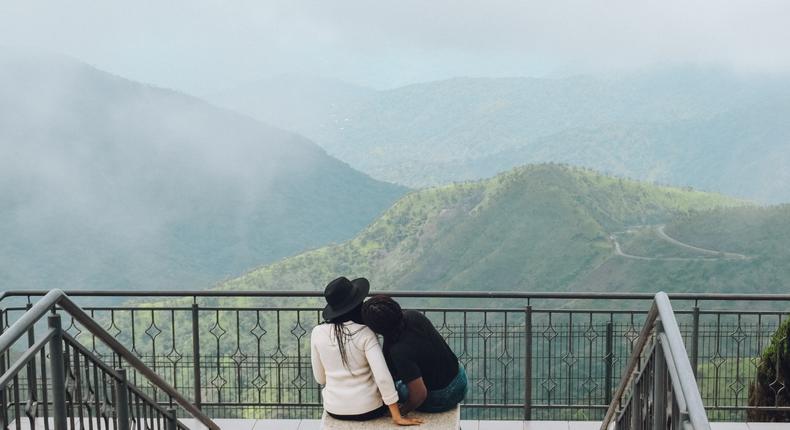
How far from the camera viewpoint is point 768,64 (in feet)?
651

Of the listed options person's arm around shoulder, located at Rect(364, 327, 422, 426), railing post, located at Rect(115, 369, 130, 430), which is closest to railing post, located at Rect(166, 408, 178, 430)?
A: railing post, located at Rect(115, 369, 130, 430)

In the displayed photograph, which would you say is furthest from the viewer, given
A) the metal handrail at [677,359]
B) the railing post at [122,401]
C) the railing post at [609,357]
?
the railing post at [609,357]

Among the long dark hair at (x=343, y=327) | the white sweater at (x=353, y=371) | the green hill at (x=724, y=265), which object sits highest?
the long dark hair at (x=343, y=327)

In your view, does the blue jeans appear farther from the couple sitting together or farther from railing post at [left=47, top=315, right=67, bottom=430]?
railing post at [left=47, top=315, right=67, bottom=430]

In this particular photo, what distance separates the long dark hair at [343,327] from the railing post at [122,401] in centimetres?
114

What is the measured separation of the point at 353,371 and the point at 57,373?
1733 millimetres

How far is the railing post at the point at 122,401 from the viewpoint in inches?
171

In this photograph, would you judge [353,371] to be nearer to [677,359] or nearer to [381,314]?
[381,314]

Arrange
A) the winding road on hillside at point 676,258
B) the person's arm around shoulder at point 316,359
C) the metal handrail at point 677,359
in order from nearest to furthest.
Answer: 1. the metal handrail at point 677,359
2. the person's arm around shoulder at point 316,359
3. the winding road on hillside at point 676,258

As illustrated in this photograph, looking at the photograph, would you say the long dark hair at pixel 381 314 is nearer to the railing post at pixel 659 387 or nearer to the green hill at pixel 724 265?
the railing post at pixel 659 387

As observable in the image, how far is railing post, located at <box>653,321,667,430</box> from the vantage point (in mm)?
3307

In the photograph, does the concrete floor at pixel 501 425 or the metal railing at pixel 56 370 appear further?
the concrete floor at pixel 501 425

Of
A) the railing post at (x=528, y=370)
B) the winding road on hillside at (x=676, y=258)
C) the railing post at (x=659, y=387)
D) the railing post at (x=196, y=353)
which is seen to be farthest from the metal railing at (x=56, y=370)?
the winding road on hillside at (x=676, y=258)

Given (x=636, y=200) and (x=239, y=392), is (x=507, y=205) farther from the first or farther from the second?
(x=239, y=392)
